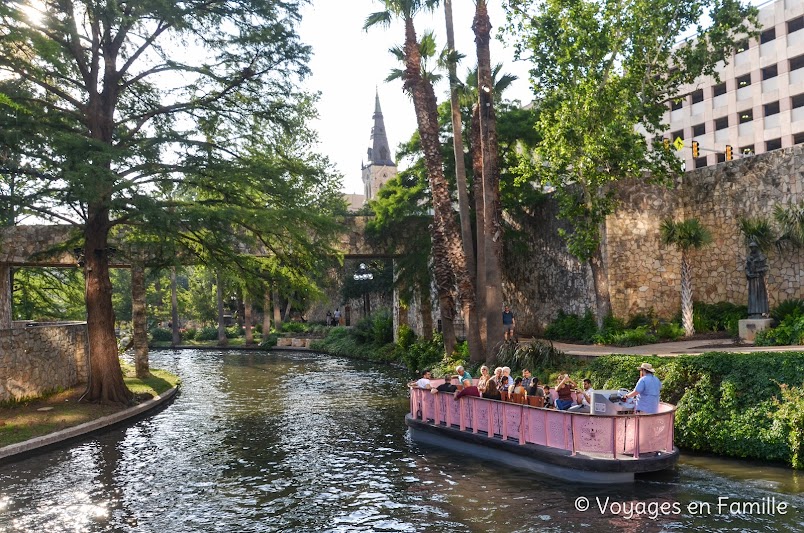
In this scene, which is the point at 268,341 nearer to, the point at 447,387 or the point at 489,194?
the point at 489,194

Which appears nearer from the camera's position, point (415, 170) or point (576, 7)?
point (576, 7)

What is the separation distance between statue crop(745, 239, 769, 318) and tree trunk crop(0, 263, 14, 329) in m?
33.3

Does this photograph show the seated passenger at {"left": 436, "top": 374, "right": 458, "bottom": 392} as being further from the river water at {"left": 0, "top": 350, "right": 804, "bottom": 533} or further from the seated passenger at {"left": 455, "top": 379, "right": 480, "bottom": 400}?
the river water at {"left": 0, "top": 350, "right": 804, "bottom": 533}

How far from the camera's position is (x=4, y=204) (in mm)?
19375

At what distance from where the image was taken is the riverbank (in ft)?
60.7

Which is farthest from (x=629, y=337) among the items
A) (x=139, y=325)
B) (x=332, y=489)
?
(x=139, y=325)

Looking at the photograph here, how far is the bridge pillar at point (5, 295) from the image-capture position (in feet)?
117

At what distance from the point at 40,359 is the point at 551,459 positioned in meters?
17.9

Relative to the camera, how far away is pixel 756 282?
2233 centimetres

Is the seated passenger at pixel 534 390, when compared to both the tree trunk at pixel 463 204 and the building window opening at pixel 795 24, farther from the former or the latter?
the building window opening at pixel 795 24

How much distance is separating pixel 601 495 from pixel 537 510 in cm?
156

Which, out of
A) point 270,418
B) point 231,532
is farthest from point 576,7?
point 231,532

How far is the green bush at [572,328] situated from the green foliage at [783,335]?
7919mm

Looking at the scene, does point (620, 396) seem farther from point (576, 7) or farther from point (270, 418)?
point (576, 7)
